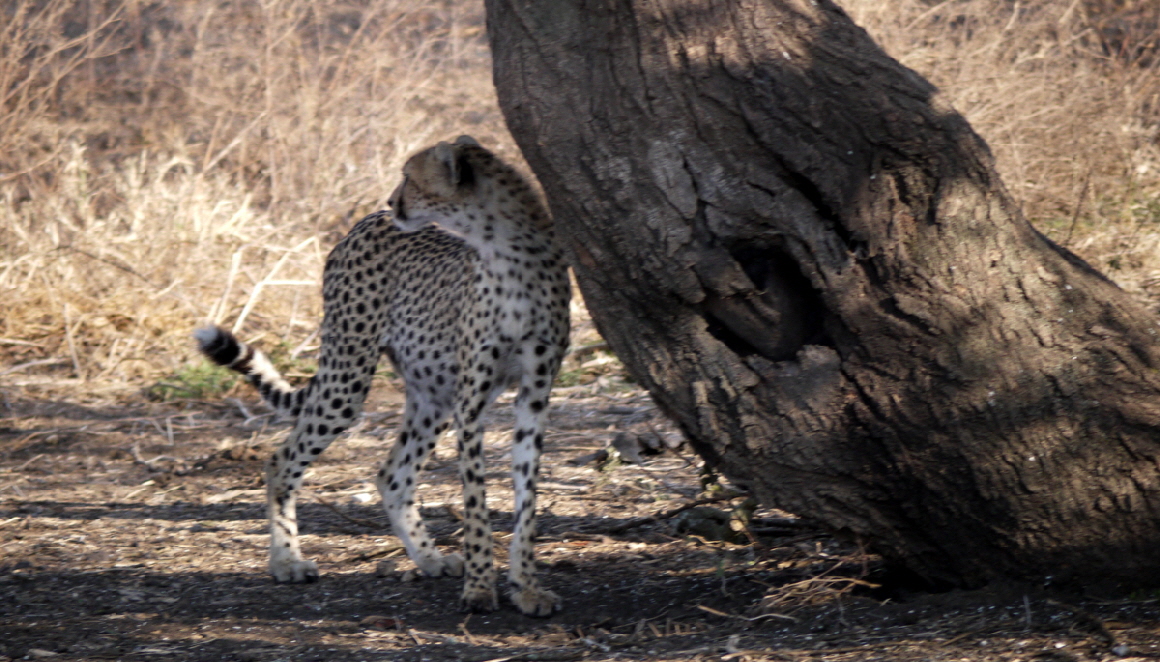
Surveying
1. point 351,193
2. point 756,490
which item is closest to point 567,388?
point 351,193

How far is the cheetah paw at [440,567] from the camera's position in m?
3.94

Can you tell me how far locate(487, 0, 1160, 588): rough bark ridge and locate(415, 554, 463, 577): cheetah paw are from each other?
4.30 ft

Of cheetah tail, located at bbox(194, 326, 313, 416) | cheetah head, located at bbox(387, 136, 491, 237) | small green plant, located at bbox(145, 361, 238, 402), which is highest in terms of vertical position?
→ cheetah head, located at bbox(387, 136, 491, 237)

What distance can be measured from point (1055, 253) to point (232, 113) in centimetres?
670

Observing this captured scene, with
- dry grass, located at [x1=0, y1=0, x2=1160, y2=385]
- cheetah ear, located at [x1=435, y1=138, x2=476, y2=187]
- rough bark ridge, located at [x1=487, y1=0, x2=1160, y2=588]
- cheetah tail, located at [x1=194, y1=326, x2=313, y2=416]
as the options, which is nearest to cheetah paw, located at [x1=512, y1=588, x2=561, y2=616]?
rough bark ridge, located at [x1=487, y1=0, x2=1160, y2=588]

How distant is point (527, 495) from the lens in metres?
3.53

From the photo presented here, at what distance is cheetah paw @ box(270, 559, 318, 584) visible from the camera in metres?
3.89

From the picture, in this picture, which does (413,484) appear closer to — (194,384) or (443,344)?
(443,344)

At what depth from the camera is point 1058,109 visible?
6.46 m

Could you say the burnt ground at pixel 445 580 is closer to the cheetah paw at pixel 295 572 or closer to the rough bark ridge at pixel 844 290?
the cheetah paw at pixel 295 572

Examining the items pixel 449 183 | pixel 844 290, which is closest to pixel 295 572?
pixel 449 183

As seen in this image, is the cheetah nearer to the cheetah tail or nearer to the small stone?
the cheetah tail

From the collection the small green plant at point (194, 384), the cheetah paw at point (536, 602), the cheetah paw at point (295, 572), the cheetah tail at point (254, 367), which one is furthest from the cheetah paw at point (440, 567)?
the small green plant at point (194, 384)

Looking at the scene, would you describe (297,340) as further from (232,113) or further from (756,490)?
(756,490)
